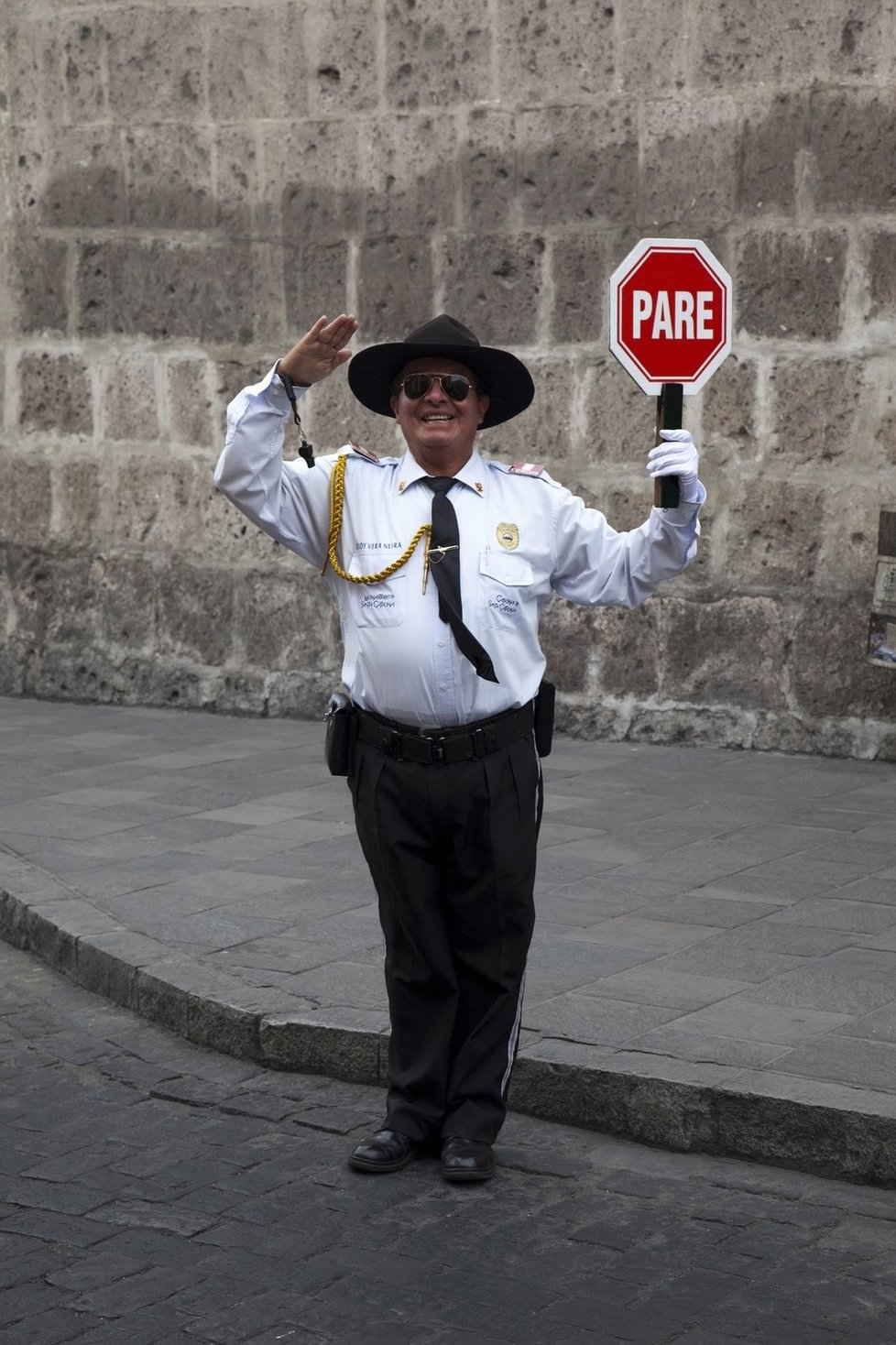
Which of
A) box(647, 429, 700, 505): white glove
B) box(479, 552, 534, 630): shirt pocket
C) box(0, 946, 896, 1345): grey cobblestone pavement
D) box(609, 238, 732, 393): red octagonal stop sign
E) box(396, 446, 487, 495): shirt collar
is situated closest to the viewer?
box(0, 946, 896, 1345): grey cobblestone pavement

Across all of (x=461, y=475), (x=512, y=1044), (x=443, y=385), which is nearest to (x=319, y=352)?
(x=443, y=385)

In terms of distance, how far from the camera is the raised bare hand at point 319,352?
14.3ft

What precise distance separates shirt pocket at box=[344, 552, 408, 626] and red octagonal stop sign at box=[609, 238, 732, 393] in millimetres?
1667

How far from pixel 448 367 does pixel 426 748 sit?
33.7 inches

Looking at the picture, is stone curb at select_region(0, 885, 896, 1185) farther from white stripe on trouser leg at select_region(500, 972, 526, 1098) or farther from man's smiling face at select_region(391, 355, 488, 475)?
man's smiling face at select_region(391, 355, 488, 475)

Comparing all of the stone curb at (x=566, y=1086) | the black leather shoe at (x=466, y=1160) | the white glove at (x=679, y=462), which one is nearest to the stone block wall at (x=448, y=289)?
the stone curb at (x=566, y=1086)

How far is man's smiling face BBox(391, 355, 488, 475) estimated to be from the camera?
4.46 meters

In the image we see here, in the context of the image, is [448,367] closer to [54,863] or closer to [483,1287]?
[483,1287]

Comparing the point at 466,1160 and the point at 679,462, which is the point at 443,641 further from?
the point at 466,1160

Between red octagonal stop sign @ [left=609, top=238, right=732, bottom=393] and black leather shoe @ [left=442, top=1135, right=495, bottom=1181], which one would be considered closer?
black leather shoe @ [left=442, top=1135, right=495, bottom=1181]

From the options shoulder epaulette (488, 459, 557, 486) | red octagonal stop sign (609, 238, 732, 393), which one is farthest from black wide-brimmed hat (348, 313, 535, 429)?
red octagonal stop sign (609, 238, 732, 393)

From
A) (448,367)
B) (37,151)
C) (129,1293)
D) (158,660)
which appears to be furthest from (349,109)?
(129,1293)

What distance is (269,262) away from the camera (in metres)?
10.0

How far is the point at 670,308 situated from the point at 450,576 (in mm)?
3059
